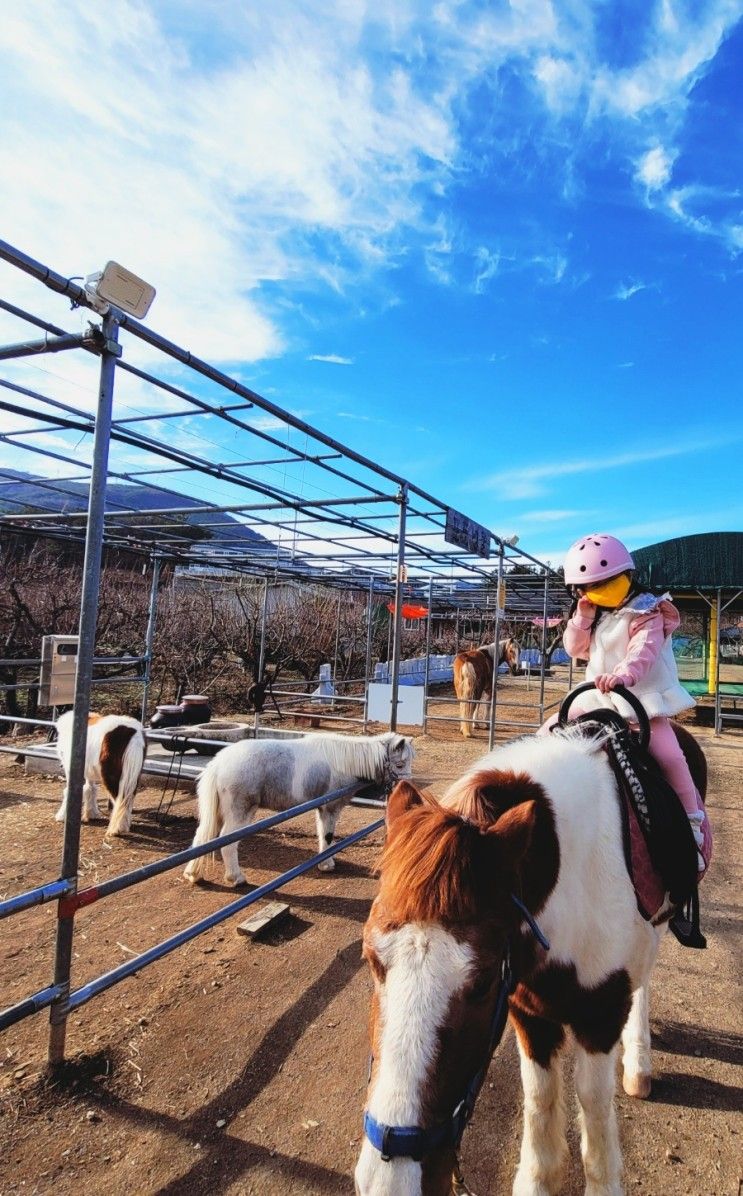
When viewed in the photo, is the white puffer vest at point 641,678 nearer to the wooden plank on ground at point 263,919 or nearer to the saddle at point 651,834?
the saddle at point 651,834

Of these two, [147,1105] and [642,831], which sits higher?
[642,831]

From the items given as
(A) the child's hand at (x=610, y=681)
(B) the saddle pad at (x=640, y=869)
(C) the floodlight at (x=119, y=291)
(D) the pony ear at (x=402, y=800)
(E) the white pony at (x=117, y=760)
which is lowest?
(E) the white pony at (x=117, y=760)

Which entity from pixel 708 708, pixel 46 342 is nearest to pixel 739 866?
pixel 46 342

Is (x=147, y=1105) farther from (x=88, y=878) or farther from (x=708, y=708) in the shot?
(x=708, y=708)

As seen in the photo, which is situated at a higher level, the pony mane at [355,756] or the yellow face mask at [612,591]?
the yellow face mask at [612,591]

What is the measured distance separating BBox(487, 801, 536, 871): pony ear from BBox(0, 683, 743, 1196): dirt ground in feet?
5.12

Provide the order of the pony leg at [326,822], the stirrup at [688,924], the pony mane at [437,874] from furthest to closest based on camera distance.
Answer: the pony leg at [326,822] → the stirrup at [688,924] → the pony mane at [437,874]

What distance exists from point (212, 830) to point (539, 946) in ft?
11.2

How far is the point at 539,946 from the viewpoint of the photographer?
1.55 m

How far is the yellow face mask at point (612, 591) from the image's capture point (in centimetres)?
271

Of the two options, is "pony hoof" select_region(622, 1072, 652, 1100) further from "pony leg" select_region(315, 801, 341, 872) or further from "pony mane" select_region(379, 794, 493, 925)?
"pony leg" select_region(315, 801, 341, 872)

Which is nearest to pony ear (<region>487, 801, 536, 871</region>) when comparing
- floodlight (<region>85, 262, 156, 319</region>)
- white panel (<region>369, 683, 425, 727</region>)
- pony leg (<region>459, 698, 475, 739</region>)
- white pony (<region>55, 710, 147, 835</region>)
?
floodlight (<region>85, 262, 156, 319</region>)

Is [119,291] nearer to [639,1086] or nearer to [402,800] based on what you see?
[402,800]

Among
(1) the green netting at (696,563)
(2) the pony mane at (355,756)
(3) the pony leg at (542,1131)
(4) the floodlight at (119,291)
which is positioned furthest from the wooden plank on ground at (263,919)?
(1) the green netting at (696,563)
